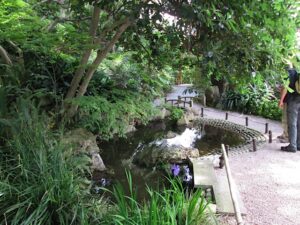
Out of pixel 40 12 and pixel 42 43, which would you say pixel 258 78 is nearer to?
pixel 42 43

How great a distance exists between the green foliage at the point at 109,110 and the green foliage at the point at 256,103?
15.7ft

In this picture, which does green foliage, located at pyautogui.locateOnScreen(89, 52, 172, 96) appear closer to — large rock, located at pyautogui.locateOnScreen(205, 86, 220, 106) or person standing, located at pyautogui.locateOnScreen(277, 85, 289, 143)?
person standing, located at pyautogui.locateOnScreen(277, 85, 289, 143)

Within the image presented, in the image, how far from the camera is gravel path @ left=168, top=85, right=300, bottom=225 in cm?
350

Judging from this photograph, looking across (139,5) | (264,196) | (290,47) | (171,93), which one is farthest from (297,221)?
(171,93)

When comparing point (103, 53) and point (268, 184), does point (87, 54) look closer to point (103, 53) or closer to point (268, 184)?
point (103, 53)

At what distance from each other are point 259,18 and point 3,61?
12.9 ft

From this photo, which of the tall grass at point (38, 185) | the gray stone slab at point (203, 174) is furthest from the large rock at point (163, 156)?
the tall grass at point (38, 185)

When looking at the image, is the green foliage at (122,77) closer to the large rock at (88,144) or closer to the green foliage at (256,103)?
the large rock at (88,144)

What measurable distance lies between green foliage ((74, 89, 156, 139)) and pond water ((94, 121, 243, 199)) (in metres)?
0.60

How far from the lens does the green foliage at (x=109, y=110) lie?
4969mm

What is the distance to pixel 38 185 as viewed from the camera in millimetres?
2594

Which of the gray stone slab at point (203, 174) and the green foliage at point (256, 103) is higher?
the green foliage at point (256, 103)

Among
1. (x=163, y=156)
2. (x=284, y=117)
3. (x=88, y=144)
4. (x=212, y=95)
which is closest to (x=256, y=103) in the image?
(x=212, y=95)

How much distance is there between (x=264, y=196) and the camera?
13.3 feet
